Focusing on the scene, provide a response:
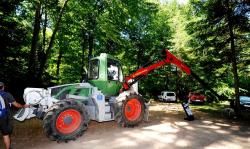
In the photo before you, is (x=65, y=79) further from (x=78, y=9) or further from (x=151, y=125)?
(x=151, y=125)

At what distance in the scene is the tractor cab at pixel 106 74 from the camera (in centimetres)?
1091

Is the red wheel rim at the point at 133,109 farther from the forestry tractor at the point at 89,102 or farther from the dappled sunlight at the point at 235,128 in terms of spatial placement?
the dappled sunlight at the point at 235,128

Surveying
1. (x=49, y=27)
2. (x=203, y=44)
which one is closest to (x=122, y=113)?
(x=203, y=44)

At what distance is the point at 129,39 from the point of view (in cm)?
3738

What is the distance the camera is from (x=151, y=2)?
37.0m

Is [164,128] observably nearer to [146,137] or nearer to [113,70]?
[146,137]

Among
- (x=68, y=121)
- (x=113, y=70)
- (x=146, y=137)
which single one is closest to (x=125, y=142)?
(x=146, y=137)

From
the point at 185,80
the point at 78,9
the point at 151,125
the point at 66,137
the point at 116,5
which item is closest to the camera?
the point at 66,137

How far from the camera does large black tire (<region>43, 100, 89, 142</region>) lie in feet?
26.7

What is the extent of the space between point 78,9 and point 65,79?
34.3 ft

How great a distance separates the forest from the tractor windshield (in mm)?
555

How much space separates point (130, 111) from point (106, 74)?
193cm

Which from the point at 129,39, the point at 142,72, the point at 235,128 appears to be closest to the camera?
the point at 235,128

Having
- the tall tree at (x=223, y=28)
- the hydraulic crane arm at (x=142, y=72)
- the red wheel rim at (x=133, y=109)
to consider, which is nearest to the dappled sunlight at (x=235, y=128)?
the hydraulic crane arm at (x=142, y=72)
